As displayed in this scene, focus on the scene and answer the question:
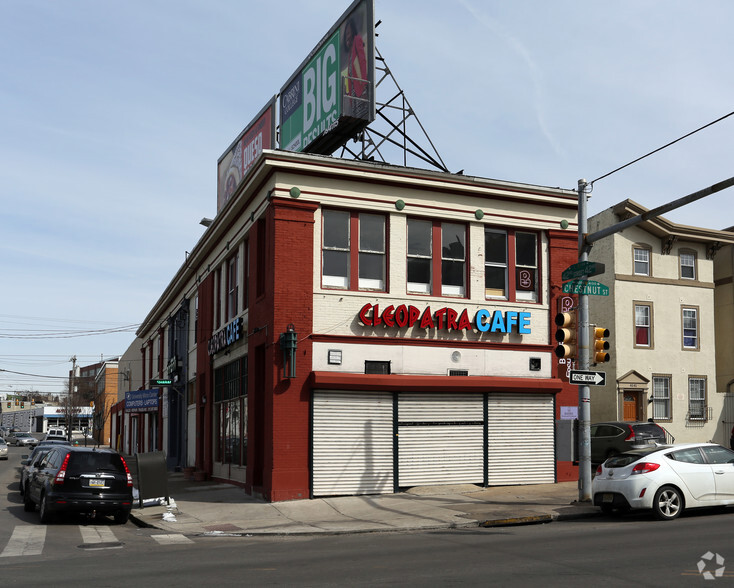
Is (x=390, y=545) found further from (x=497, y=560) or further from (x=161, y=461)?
(x=161, y=461)

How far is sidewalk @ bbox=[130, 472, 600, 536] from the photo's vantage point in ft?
51.6

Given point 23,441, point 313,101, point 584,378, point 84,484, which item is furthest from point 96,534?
point 23,441

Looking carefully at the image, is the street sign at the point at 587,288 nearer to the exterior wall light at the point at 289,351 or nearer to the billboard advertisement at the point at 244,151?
the exterior wall light at the point at 289,351

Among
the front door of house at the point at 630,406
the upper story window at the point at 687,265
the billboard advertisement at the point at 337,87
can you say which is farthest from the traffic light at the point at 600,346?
the upper story window at the point at 687,265

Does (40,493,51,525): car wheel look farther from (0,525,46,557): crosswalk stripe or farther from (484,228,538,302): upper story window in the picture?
(484,228,538,302): upper story window

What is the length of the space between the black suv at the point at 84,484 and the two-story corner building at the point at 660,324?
21.9 metres

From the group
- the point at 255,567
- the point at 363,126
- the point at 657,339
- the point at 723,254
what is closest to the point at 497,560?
the point at 255,567

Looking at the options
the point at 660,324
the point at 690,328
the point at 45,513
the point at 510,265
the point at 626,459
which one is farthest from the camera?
the point at 690,328

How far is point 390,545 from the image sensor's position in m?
12.9

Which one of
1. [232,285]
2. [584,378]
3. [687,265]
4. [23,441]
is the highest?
[687,265]

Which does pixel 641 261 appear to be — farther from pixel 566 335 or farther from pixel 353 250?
pixel 566 335

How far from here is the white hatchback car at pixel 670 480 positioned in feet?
49.1

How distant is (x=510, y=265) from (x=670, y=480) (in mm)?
9501

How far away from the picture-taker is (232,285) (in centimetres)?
2702
